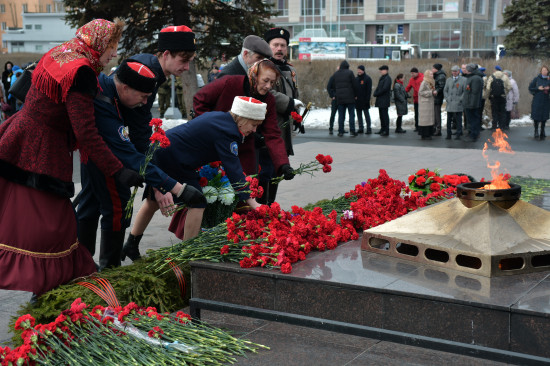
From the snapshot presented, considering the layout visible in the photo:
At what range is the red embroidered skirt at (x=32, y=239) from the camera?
3785mm

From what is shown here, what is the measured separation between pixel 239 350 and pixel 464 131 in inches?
624

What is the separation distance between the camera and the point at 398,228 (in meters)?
4.09

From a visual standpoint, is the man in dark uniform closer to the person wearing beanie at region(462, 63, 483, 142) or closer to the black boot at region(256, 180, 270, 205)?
the black boot at region(256, 180, 270, 205)

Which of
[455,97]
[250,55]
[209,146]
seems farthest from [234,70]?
[455,97]

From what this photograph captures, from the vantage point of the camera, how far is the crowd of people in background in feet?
52.1

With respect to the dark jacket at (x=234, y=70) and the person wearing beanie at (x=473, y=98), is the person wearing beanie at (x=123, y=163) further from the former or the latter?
the person wearing beanie at (x=473, y=98)

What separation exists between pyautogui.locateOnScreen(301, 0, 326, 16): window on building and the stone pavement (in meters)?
53.2

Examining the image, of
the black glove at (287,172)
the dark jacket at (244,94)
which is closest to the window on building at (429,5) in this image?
the dark jacket at (244,94)

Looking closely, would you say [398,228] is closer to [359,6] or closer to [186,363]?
[186,363]

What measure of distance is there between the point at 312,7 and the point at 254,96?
67.0 m

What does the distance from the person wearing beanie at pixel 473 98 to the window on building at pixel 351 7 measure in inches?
2184

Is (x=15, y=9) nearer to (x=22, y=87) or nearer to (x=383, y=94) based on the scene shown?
(x=383, y=94)

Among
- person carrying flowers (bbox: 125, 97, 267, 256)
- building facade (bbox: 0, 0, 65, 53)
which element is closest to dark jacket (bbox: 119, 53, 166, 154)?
person carrying flowers (bbox: 125, 97, 267, 256)

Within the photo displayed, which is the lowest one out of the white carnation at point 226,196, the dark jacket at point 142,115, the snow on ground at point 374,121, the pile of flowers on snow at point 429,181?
the snow on ground at point 374,121
